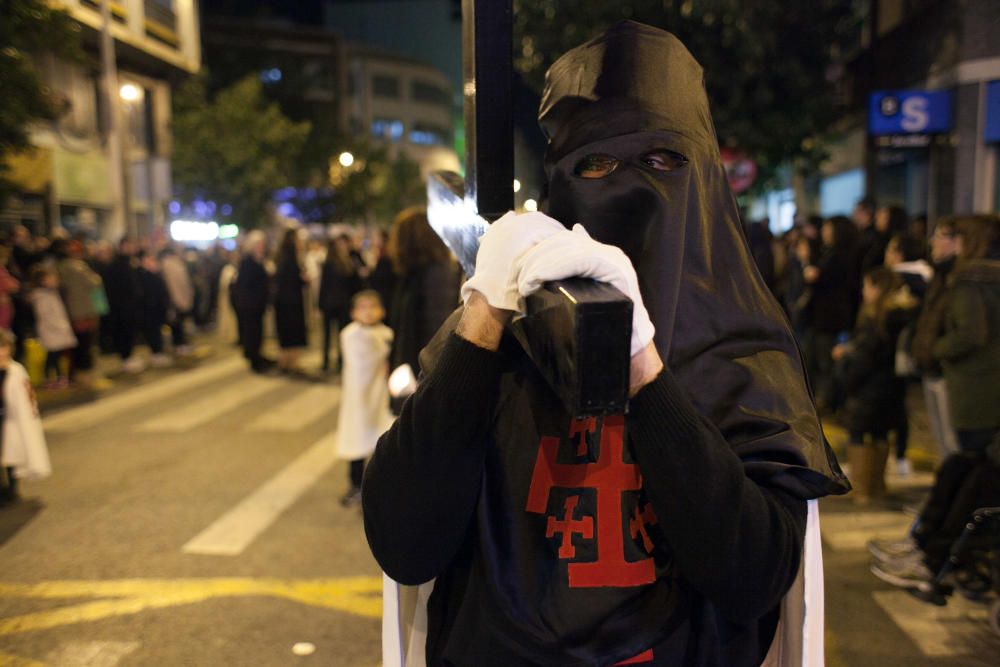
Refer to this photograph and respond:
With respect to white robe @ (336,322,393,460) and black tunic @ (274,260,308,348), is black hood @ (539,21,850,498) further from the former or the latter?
black tunic @ (274,260,308,348)

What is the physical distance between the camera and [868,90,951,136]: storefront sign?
36.5ft

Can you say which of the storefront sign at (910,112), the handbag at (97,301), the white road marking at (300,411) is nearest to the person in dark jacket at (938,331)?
the white road marking at (300,411)

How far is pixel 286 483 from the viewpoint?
6281 millimetres

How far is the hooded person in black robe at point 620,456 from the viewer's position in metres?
1.19

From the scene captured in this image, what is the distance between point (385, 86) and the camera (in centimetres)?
7806

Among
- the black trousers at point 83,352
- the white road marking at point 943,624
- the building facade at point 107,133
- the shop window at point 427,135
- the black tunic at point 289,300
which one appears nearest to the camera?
the white road marking at point 943,624

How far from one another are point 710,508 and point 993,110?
11800 millimetres

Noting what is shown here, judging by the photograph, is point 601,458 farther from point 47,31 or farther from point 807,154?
point 807,154

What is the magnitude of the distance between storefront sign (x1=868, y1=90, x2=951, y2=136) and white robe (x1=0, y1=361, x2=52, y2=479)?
1059 cm

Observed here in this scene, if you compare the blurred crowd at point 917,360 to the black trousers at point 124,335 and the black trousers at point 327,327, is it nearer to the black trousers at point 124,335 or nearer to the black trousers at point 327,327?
the black trousers at point 327,327

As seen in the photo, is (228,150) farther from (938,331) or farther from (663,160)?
(663,160)

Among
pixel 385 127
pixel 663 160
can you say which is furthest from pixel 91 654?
pixel 385 127

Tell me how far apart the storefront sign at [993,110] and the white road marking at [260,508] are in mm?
9357

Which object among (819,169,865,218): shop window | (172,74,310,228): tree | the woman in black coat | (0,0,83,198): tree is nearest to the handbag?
the woman in black coat
